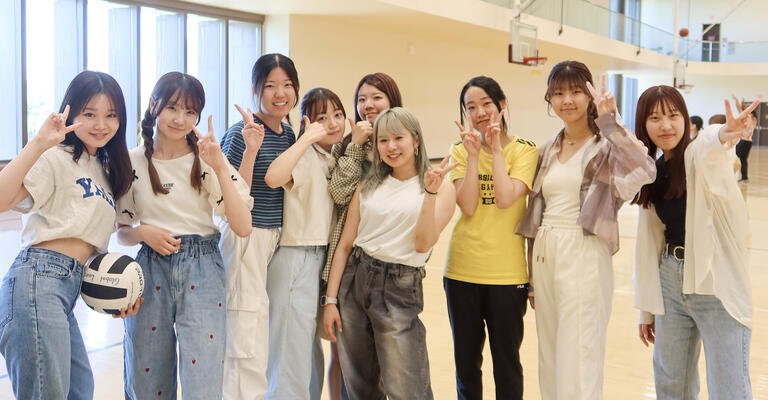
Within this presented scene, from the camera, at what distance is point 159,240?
2484mm

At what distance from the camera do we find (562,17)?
16516mm

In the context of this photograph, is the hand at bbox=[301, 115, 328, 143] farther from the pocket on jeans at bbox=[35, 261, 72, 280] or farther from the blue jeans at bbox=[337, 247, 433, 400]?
the pocket on jeans at bbox=[35, 261, 72, 280]

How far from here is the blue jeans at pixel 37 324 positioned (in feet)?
7.32

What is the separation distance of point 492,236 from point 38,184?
1.80 meters

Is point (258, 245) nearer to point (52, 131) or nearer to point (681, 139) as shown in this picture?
point (52, 131)

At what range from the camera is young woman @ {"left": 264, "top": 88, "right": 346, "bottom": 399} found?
2.84 m

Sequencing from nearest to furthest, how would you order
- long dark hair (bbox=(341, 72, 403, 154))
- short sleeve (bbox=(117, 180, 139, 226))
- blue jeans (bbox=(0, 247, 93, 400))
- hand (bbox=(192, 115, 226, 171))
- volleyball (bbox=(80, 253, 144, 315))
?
blue jeans (bbox=(0, 247, 93, 400))
volleyball (bbox=(80, 253, 144, 315))
hand (bbox=(192, 115, 226, 171))
short sleeve (bbox=(117, 180, 139, 226))
long dark hair (bbox=(341, 72, 403, 154))

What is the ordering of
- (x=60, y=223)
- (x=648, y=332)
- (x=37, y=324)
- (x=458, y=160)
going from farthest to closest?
(x=458, y=160)
(x=648, y=332)
(x=60, y=223)
(x=37, y=324)

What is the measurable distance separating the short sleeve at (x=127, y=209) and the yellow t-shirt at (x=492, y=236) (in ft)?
4.51

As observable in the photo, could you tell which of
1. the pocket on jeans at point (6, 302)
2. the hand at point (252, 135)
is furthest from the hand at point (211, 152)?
the pocket on jeans at point (6, 302)

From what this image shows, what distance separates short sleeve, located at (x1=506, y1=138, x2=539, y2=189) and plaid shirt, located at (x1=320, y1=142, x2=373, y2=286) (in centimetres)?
64

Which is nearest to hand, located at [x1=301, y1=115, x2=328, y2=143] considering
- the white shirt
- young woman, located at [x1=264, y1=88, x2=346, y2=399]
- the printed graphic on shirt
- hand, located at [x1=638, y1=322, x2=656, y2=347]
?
young woman, located at [x1=264, y1=88, x2=346, y2=399]

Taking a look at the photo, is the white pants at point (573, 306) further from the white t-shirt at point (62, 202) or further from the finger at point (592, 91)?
the white t-shirt at point (62, 202)

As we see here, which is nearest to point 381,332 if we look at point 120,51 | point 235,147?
point 235,147
